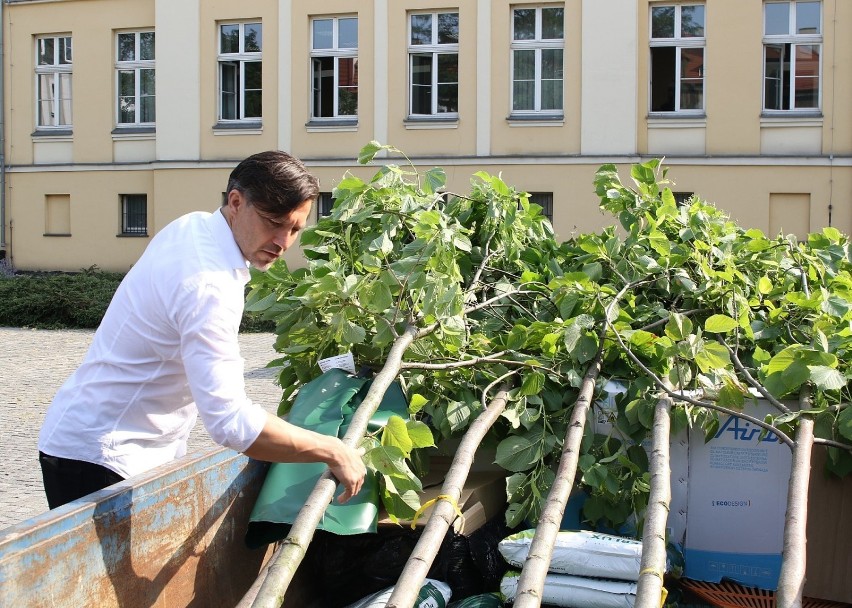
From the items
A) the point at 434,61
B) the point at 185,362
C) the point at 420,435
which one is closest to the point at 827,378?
the point at 420,435

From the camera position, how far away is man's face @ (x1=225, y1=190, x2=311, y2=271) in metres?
2.68

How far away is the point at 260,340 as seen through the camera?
15352 millimetres

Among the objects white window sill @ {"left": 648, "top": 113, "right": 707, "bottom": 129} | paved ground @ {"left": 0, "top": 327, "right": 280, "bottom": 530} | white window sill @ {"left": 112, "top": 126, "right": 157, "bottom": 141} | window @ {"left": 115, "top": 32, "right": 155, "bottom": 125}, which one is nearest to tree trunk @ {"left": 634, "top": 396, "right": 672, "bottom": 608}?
paved ground @ {"left": 0, "top": 327, "right": 280, "bottom": 530}

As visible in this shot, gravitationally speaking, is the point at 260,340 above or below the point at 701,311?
below

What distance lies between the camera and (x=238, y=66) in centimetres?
2062

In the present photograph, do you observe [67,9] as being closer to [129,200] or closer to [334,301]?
[129,200]

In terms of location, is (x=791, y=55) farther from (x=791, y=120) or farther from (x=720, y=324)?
(x=720, y=324)

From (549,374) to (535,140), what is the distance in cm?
1546

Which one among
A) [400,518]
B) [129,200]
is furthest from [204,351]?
[129,200]

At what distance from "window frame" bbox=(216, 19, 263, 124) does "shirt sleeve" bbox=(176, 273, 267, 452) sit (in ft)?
60.8

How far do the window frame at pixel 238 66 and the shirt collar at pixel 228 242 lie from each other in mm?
18298

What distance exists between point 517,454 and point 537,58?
16227mm

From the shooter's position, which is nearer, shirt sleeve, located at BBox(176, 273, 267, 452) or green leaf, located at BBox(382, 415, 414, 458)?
shirt sleeve, located at BBox(176, 273, 267, 452)

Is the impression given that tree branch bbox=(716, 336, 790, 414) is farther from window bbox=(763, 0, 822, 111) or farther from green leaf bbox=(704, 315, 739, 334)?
window bbox=(763, 0, 822, 111)
